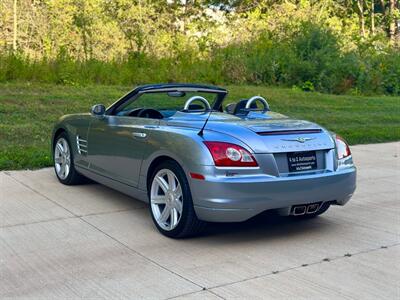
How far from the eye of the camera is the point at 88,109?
1245 cm

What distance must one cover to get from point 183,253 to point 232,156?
0.90 m

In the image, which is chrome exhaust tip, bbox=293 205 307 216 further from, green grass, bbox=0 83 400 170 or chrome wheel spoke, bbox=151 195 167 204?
green grass, bbox=0 83 400 170

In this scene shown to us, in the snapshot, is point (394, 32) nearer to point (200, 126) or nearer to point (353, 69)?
point (353, 69)

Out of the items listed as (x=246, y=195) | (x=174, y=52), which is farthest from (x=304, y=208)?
(x=174, y=52)

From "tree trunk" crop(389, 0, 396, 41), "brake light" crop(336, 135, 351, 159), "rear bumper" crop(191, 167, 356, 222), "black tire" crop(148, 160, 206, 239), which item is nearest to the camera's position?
"rear bumper" crop(191, 167, 356, 222)

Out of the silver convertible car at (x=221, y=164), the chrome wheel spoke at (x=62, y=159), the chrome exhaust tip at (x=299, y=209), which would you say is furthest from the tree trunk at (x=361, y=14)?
the chrome exhaust tip at (x=299, y=209)

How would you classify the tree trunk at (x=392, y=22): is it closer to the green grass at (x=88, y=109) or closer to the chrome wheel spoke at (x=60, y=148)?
the green grass at (x=88, y=109)

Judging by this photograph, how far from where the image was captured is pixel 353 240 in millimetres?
5129

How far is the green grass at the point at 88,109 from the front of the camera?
9.17 m

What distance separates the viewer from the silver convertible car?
4.68 metres

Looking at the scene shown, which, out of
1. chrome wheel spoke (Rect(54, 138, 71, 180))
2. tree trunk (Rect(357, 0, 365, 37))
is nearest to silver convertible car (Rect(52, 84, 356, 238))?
chrome wheel spoke (Rect(54, 138, 71, 180))

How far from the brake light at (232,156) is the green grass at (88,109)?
4241 mm

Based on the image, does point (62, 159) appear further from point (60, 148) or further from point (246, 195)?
point (246, 195)

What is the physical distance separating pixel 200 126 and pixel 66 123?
2.64m
